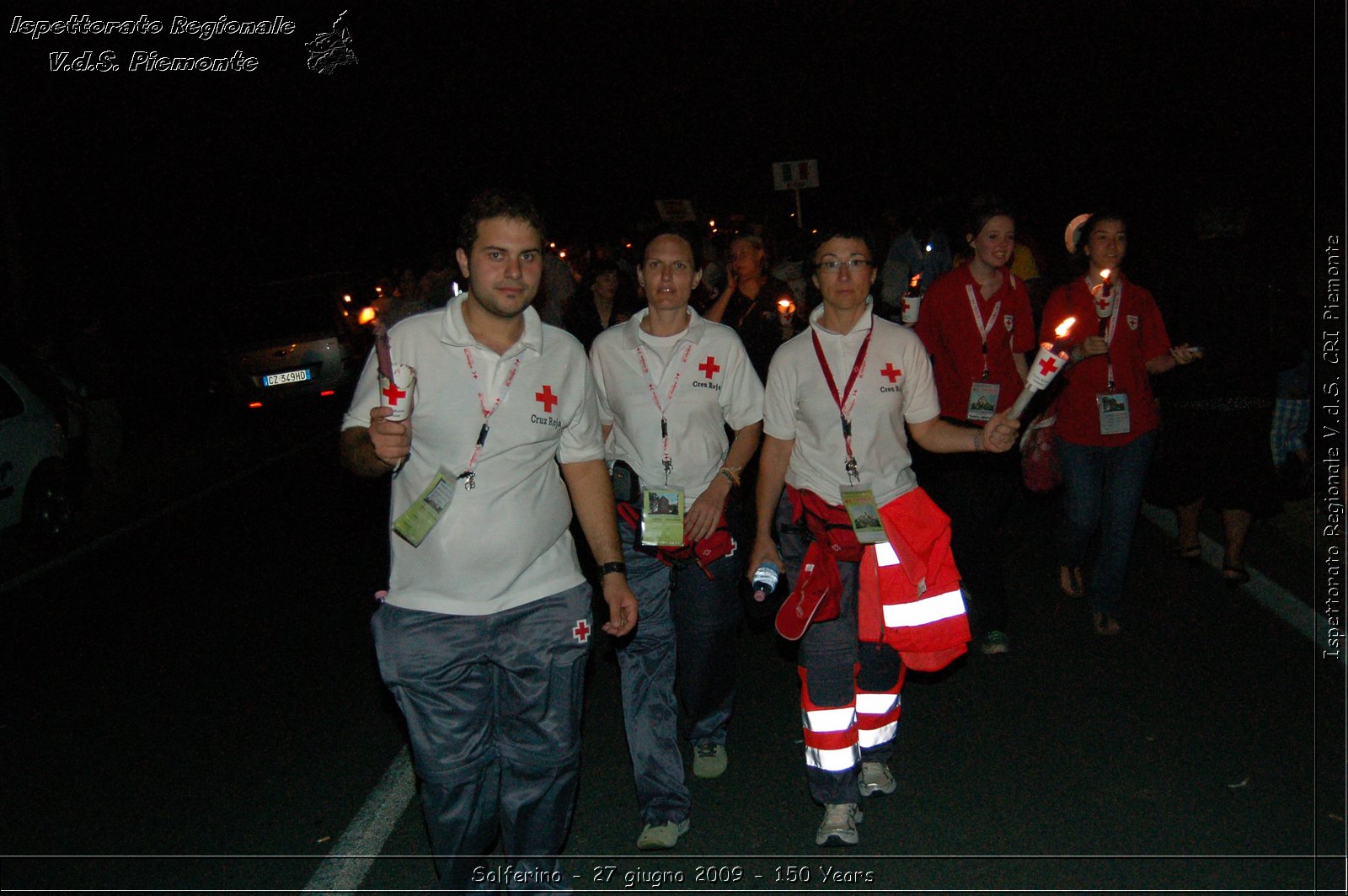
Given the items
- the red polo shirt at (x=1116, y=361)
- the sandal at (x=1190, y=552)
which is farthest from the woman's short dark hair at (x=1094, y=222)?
the sandal at (x=1190, y=552)

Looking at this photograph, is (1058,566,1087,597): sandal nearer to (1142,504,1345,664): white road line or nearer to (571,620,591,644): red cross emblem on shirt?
(1142,504,1345,664): white road line

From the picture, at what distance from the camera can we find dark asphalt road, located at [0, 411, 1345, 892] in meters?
4.09

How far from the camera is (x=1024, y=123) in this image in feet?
84.3

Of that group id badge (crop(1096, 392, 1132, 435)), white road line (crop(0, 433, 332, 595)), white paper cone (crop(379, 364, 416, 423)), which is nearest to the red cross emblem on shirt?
white paper cone (crop(379, 364, 416, 423))

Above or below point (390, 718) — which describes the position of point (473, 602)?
above

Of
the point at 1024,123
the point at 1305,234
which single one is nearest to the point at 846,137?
the point at 1024,123

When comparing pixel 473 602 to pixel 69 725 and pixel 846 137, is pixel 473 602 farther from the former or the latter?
pixel 846 137

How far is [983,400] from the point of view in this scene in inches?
220

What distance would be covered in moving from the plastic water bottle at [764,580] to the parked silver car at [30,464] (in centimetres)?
787

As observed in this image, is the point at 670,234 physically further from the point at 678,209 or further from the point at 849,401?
the point at 678,209

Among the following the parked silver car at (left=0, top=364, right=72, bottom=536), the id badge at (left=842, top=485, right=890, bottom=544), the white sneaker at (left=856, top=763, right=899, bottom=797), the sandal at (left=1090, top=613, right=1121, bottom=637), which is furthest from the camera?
the parked silver car at (left=0, top=364, right=72, bottom=536)

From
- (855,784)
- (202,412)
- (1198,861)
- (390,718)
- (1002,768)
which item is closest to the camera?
(1198,861)

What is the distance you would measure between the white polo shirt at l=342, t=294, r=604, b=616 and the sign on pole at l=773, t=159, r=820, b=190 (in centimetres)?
1391

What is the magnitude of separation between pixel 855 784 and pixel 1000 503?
216 cm
